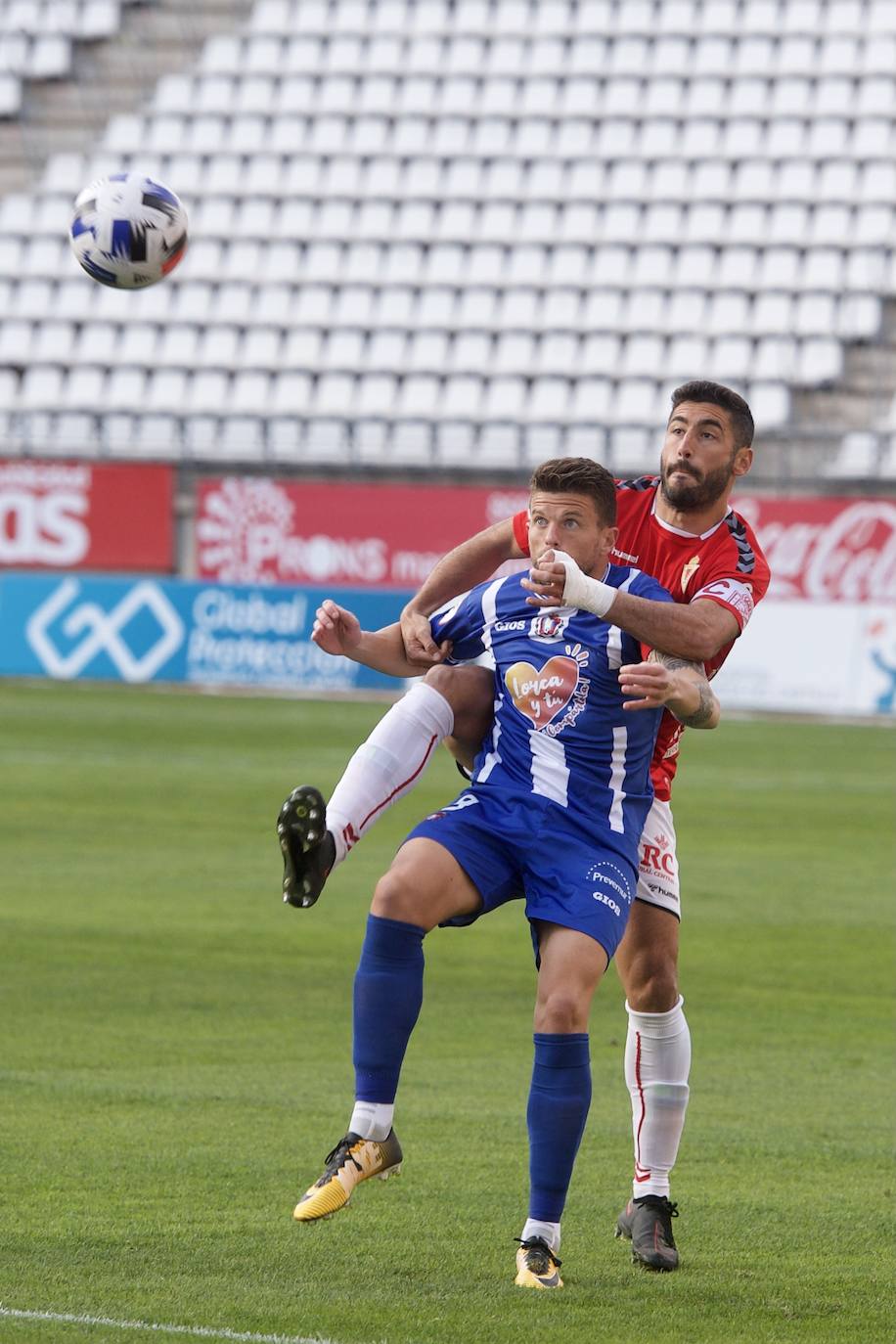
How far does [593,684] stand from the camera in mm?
5312

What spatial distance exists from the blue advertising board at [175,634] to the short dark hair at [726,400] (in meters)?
20.4

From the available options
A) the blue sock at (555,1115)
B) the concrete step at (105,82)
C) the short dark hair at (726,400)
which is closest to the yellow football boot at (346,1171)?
the blue sock at (555,1115)

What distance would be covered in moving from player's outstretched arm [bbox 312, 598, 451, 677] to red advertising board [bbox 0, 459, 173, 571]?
24.0 meters

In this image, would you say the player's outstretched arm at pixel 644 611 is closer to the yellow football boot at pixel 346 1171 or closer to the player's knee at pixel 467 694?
the player's knee at pixel 467 694

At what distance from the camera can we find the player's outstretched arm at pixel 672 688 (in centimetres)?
501

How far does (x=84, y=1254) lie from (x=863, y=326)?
1011 inches

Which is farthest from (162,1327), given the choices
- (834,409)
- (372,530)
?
(834,409)

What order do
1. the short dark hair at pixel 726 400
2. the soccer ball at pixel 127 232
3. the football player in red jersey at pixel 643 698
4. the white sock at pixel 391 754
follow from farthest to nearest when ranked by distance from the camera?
the soccer ball at pixel 127 232
the short dark hair at pixel 726 400
the white sock at pixel 391 754
the football player in red jersey at pixel 643 698

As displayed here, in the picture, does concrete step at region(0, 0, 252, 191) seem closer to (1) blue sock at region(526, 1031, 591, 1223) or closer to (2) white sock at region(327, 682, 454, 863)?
(2) white sock at region(327, 682, 454, 863)

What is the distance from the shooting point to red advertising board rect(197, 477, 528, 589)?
28.0 metres

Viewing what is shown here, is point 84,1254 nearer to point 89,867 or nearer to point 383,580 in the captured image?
point 89,867

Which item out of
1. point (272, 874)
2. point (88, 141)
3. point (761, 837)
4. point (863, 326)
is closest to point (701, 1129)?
point (272, 874)

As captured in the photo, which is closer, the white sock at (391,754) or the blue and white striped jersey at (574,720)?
the blue and white striped jersey at (574,720)

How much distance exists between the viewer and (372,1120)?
199 inches
